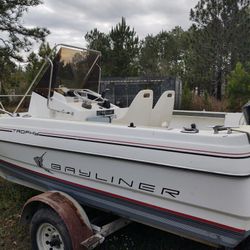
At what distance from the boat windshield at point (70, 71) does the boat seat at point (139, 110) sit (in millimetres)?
912

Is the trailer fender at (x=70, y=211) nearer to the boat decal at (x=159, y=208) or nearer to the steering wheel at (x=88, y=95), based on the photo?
the boat decal at (x=159, y=208)

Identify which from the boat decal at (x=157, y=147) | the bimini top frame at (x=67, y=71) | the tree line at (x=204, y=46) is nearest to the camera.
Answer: the boat decal at (x=157, y=147)

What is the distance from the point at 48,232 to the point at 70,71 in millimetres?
2017

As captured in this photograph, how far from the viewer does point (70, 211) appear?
292 cm

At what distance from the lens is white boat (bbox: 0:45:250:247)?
7.46ft

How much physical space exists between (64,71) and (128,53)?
66.7 feet

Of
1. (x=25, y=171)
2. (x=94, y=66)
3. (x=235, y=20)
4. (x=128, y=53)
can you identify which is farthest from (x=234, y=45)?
(x=25, y=171)

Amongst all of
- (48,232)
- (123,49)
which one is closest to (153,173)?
(48,232)

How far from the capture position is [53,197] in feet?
10.0

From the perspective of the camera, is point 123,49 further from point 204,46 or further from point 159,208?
point 159,208

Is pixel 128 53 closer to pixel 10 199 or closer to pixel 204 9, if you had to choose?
pixel 204 9

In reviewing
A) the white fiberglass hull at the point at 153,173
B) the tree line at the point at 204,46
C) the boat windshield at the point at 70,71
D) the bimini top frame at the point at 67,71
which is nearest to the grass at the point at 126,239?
the white fiberglass hull at the point at 153,173

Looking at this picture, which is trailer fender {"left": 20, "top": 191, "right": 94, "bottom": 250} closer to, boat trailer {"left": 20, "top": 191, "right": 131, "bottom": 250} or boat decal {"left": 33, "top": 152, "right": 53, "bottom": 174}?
boat trailer {"left": 20, "top": 191, "right": 131, "bottom": 250}

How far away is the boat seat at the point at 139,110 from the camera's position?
3.66 meters
